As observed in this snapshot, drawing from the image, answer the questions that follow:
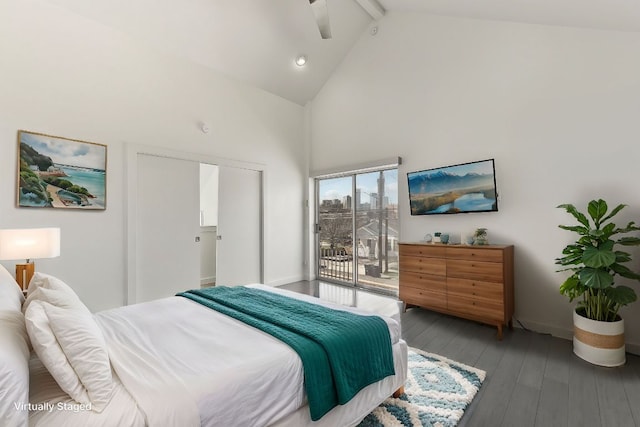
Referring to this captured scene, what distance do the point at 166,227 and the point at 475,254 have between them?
3.79 m

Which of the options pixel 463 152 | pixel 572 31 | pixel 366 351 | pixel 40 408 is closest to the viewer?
pixel 40 408

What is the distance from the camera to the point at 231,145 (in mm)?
4516

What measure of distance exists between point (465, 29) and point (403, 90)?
998 mm

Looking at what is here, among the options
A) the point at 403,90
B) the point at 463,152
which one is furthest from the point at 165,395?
the point at 403,90

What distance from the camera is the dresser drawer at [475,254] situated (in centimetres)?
296

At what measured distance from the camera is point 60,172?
3.06 m

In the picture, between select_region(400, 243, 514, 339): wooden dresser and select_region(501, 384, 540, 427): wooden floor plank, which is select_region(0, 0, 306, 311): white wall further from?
select_region(501, 384, 540, 427): wooden floor plank

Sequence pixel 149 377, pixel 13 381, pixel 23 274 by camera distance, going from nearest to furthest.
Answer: pixel 13 381, pixel 149 377, pixel 23 274

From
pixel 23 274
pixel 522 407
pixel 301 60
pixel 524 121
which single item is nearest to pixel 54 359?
pixel 23 274

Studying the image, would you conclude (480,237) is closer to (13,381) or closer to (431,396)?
(431,396)

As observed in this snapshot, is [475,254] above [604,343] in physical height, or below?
above

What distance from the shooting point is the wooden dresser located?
2.95 meters

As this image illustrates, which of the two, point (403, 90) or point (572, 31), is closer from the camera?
point (572, 31)

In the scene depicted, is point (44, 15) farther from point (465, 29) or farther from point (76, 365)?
point (465, 29)
